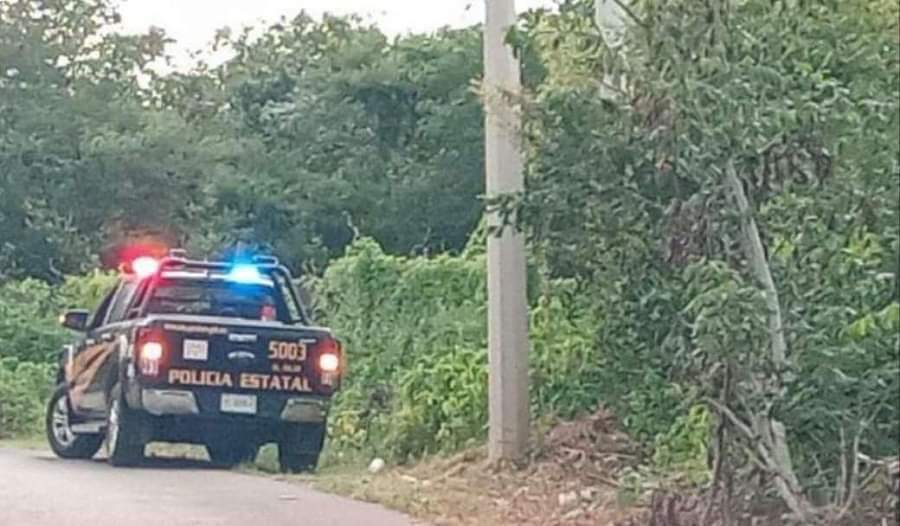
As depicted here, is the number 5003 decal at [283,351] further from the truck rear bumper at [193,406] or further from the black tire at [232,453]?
the black tire at [232,453]

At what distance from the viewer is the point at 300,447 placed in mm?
16234

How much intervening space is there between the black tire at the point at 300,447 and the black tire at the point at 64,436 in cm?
182

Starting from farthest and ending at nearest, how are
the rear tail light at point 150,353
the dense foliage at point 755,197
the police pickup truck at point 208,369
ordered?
the police pickup truck at point 208,369 → the rear tail light at point 150,353 → the dense foliage at point 755,197

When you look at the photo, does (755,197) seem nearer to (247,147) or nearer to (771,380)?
(771,380)

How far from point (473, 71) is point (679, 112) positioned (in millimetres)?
25888

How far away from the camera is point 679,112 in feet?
28.1

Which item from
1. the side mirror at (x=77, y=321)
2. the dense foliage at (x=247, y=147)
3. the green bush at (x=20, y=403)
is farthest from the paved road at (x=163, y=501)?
the dense foliage at (x=247, y=147)

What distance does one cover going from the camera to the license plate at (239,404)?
620 inches

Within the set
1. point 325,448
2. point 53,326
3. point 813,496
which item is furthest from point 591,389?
point 53,326

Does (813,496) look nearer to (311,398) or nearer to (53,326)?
(311,398)

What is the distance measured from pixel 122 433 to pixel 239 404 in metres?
1.00

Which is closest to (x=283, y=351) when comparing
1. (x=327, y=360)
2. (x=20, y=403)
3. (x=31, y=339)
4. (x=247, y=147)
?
(x=327, y=360)

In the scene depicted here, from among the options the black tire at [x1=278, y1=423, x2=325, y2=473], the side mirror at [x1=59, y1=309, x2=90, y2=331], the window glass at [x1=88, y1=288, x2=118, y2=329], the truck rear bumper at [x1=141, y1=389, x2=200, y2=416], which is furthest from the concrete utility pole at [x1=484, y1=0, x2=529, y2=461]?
the side mirror at [x1=59, y1=309, x2=90, y2=331]

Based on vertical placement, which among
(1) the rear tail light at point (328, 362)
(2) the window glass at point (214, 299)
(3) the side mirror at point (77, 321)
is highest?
(2) the window glass at point (214, 299)
